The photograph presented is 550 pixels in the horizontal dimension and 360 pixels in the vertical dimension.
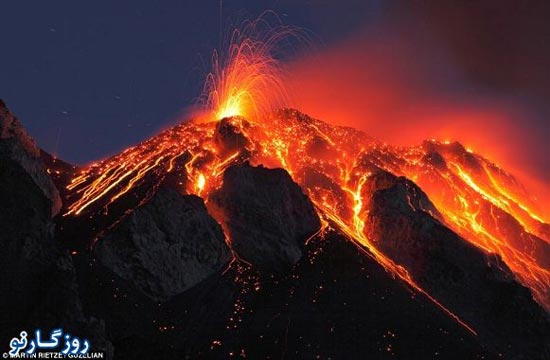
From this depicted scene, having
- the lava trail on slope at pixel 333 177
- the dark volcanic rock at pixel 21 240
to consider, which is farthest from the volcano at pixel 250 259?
the lava trail on slope at pixel 333 177

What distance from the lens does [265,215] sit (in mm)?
83562

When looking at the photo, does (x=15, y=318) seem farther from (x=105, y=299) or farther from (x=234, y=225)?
(x=234, y=225)

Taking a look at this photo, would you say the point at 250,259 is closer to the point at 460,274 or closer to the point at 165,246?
the point at 165,246

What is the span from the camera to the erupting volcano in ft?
241

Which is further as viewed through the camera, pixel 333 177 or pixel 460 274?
pixel 333 177

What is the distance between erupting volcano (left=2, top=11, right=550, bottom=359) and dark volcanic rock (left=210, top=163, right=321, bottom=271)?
0.82 feet

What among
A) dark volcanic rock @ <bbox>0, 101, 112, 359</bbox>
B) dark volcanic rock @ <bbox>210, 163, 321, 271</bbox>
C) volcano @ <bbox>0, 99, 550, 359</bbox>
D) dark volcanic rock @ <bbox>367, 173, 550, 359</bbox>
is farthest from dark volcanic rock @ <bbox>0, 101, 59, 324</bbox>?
dark volcanic rock @ <bbox>367, 173, 550, 359</bbox>

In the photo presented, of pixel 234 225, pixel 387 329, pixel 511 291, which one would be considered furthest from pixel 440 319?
pixel 234 225

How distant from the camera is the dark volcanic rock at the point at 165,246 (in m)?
64.0

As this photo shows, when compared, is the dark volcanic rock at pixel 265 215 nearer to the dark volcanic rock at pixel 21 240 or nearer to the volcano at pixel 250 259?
the volcano at pixel 250 259

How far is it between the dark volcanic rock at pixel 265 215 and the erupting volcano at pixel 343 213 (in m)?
0.25

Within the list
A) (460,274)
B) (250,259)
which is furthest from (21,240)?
(460,274)

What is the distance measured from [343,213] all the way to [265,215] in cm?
2140

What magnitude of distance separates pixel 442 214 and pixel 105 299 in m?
71.9
